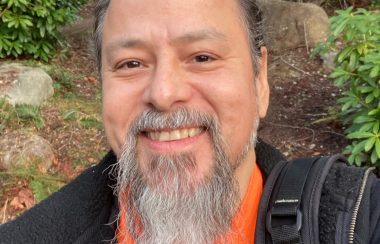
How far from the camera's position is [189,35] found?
1.85m

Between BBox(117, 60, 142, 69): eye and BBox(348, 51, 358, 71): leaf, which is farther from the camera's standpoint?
BBox(348, 51, 358, 71): leaf

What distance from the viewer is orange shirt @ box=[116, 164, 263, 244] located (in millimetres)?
1931

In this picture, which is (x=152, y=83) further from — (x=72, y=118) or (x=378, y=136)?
(x=72, y=118)

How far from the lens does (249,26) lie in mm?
2080

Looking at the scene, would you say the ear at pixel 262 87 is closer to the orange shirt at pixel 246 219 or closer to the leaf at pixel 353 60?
the orange shirt at pixel 246 219

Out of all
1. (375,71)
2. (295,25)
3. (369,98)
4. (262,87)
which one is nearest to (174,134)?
(262,87)

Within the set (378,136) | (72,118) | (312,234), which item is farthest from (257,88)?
(72,118)

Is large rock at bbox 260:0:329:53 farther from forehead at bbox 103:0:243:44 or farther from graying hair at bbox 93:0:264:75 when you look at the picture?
forehead at bbox 103:0:243:44

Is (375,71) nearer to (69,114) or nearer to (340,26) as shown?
(340,26)

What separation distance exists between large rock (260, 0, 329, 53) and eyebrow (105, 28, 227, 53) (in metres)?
5.30

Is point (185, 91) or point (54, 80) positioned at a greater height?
point (54, 80)

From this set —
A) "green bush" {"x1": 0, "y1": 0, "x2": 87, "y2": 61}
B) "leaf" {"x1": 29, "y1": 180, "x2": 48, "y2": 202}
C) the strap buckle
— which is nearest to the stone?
"leaf" {"x1": 29, "y1": 180, "x2": 48, "y2": 202}

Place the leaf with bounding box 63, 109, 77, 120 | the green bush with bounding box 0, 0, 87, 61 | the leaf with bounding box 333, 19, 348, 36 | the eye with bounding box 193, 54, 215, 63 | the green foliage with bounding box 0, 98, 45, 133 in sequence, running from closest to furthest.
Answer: the eye with bounding box 193, 54, 215, 63 < the leaf with bounding box 333, 19, 348, 36 < the green foliage with bounding box 0, 98, 45, 133 < the leaf with bounding box 63, 109, 77, 120 < the green bush with bounding box 0, 0, 87, 61

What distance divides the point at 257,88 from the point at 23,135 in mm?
3507
